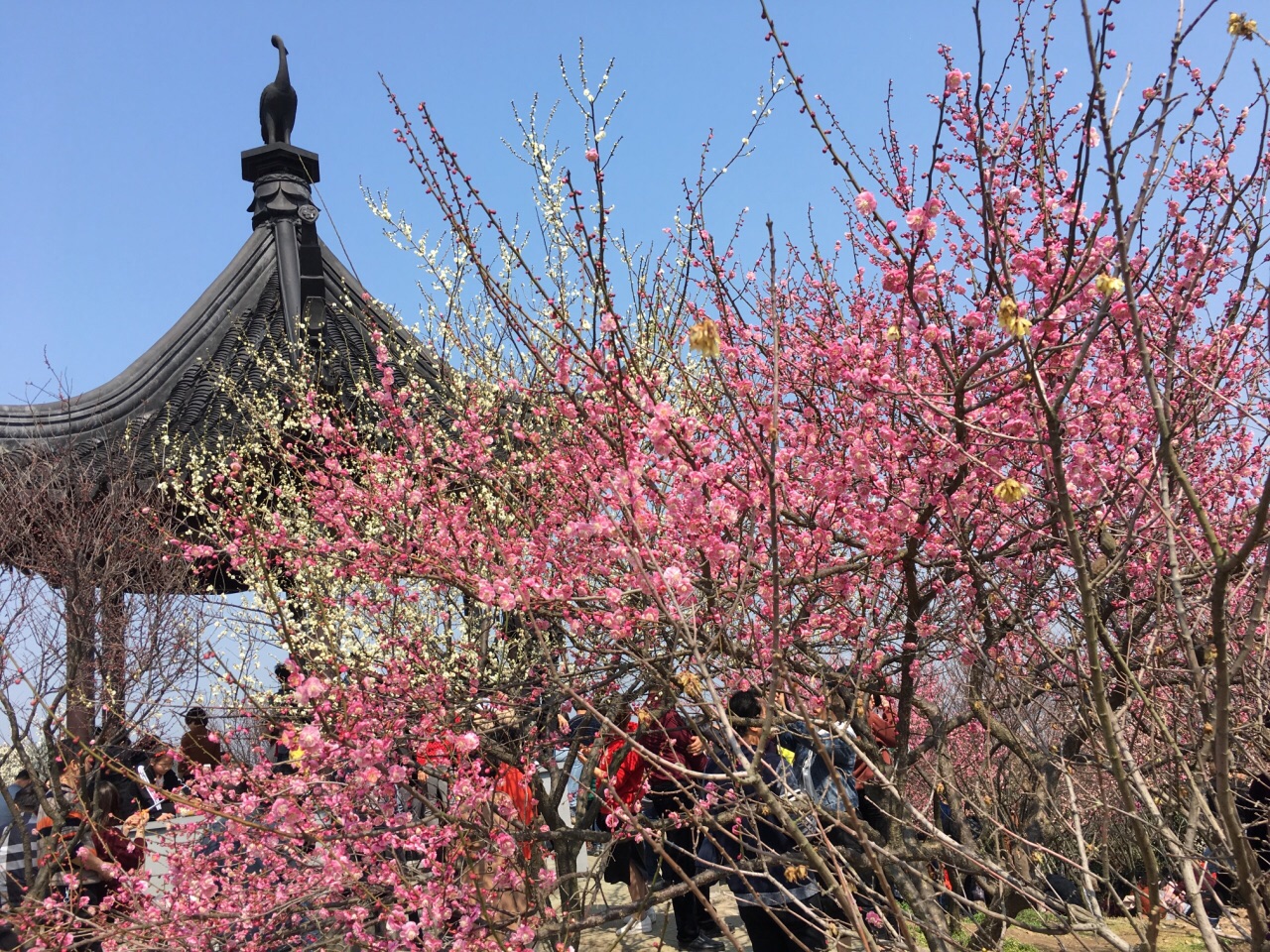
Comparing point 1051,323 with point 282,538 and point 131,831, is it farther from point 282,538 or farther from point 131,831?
point 131,831

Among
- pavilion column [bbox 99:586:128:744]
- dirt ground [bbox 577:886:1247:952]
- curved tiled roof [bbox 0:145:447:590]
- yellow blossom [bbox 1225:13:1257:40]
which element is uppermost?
curved tiled roof [bbox 0:145:447:590]

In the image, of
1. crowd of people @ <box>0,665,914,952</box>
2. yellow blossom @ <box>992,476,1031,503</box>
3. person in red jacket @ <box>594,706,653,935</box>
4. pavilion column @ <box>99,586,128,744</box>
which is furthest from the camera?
pavilion column @ <box>99,586,128,744</box>

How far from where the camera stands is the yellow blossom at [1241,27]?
6.22 ft

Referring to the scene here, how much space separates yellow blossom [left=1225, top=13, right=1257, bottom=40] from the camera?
189 centimetres

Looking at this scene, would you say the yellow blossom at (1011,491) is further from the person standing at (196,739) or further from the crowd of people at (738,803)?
the person standing at (196,739)

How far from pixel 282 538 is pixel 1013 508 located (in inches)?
152

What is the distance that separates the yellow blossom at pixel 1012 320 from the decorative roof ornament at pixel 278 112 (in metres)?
8.14

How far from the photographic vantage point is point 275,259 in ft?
29.4

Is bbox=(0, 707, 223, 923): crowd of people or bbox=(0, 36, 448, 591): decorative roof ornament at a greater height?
bbox=(0, 36, 448, 591): decorative roof ornament

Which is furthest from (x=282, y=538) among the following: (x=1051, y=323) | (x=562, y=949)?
(x=1051, y=323)

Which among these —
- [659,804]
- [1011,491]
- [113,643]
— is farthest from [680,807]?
[113,643]

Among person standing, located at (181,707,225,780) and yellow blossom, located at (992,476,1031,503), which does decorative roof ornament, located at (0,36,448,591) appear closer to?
person standing, located at (181,707,225,780)

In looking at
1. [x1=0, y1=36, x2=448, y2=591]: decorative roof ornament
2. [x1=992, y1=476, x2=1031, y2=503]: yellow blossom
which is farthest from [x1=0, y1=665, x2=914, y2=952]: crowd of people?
[x1=0, y1=36, x2=448, y2=591]: decorative roof ornament

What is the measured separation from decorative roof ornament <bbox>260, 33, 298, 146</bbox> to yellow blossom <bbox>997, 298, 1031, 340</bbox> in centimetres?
814
